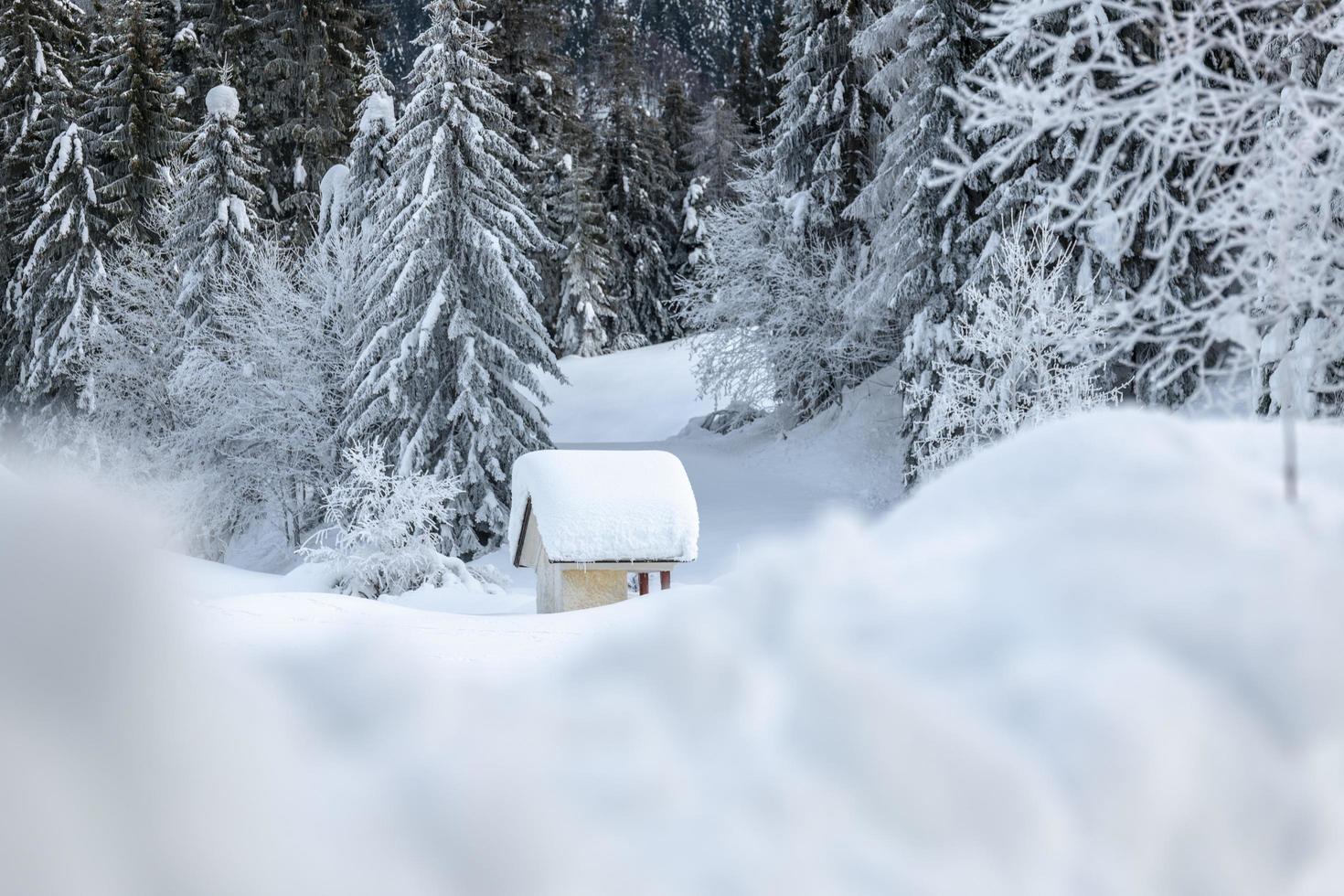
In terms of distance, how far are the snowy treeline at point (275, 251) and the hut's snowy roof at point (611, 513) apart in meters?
5.30

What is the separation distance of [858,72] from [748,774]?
24041mm

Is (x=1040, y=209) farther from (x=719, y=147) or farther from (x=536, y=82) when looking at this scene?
(x=719, y=147)

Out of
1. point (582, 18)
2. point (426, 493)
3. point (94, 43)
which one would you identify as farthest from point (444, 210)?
point (582, 18)

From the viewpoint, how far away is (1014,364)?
16.1 m

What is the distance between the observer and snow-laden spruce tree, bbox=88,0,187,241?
27375 millimetres

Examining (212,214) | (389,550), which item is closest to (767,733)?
(389,550)

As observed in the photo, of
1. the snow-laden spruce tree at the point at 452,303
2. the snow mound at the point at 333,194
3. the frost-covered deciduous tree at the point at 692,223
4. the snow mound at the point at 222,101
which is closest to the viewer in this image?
the snow-laden spruce tree at the point at 452,303

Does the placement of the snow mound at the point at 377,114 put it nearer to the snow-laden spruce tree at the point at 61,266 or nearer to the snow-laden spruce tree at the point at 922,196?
the snow-laden spruce tree at the point at 61,266

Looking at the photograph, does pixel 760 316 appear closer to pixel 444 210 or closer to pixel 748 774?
pixel 444 210

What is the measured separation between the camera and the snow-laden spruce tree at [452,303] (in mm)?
20844

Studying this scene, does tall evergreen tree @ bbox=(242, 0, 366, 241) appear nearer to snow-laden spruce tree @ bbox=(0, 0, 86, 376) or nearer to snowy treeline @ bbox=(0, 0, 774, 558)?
snowy treeline @ bbox=(0, 0, 774, 558)

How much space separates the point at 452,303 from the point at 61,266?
1194 centimetres

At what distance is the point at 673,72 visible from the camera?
69.8 m

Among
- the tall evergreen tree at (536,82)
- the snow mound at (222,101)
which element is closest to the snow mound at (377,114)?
the snow mound at (222,101)
